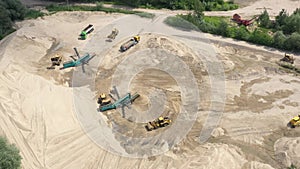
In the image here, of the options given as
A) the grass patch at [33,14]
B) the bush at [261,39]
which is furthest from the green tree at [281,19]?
the grass patch at [33,14]

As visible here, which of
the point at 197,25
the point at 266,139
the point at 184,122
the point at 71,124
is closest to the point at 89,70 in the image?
the point at 71,124

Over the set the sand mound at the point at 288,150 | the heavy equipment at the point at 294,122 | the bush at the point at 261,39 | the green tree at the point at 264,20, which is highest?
the green tree at the point at 264,20

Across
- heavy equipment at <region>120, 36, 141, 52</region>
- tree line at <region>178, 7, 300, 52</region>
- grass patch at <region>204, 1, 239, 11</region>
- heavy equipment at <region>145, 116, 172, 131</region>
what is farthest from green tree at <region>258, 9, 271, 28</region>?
heavy equipment at <region>145, 116, 172, 131</region>

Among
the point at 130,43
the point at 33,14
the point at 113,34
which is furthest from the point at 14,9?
the point at 130,43

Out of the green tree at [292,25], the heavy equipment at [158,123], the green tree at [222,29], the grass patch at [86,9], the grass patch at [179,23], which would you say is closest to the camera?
the heavy equipment at [158,123]

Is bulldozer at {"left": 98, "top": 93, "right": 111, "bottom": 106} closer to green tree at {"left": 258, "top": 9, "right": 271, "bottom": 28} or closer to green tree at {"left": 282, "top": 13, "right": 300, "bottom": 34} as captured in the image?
green tree at {"left": 258, "top": 9, "right": 271, "bottom": 28}

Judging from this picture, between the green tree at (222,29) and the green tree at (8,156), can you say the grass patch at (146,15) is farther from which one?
the green tree at (8,156)

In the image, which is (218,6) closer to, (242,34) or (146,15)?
(242,34)
